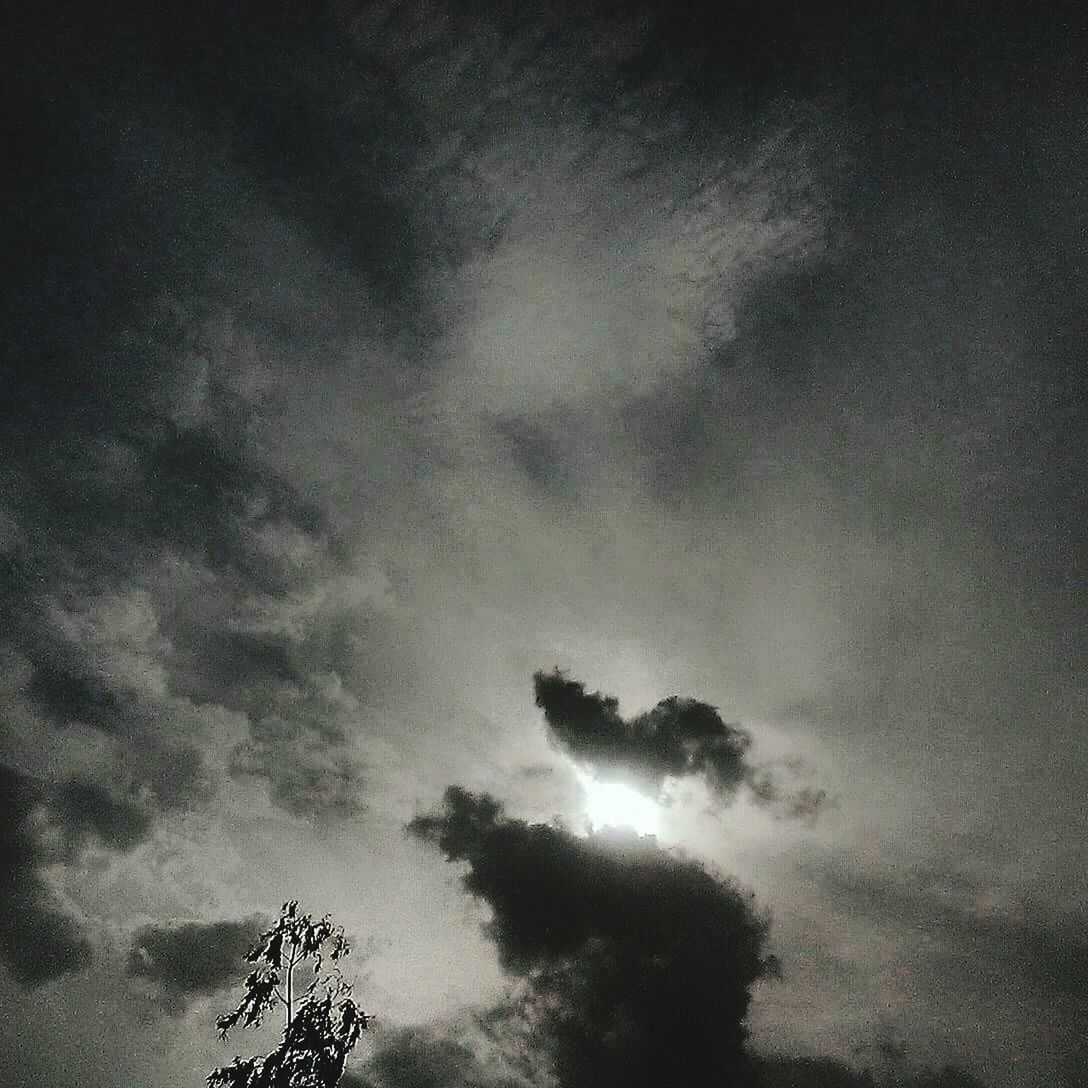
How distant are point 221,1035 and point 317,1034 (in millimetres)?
3751

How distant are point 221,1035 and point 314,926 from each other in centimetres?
521

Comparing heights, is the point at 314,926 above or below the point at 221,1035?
above

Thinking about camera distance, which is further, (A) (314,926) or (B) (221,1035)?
(A) (314,926)

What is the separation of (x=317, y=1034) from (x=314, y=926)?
4143 millimetres

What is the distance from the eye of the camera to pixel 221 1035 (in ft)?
118

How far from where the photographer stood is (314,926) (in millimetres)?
38969

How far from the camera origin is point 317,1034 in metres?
37.0

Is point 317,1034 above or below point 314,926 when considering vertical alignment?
below
